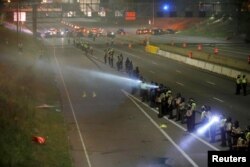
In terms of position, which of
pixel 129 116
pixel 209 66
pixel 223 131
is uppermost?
pixel 209 66

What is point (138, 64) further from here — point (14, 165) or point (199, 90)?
point (14, 165)

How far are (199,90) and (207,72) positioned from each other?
10298 mm

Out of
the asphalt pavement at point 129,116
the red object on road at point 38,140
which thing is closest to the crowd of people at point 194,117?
the asphalt pavement at point 129,116

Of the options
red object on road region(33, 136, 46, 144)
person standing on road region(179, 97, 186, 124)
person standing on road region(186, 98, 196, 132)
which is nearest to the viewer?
red object on road region(33, 136, 46, 144)

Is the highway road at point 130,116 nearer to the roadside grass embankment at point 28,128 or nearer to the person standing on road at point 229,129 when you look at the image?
the roadside grass embankment at point 28,128

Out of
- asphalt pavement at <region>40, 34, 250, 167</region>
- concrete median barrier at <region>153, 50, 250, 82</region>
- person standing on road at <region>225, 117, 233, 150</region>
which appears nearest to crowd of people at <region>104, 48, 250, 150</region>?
person standing on road at <region>225, 117, 233, 150</region>

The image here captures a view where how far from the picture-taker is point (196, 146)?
19.4 metres

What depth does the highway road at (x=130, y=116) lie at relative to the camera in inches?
717

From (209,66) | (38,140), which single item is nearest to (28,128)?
(38,140)

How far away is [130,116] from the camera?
1021 inches

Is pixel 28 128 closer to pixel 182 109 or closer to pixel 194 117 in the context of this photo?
pixel 194 117

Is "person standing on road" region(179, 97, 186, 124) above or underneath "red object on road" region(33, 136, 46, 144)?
above

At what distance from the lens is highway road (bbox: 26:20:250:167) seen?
1820 centimetres

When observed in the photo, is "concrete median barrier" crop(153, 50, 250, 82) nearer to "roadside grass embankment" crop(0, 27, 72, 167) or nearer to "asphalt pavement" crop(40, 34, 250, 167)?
"asphalt pavement" crop(40, 34, 250, 167)
